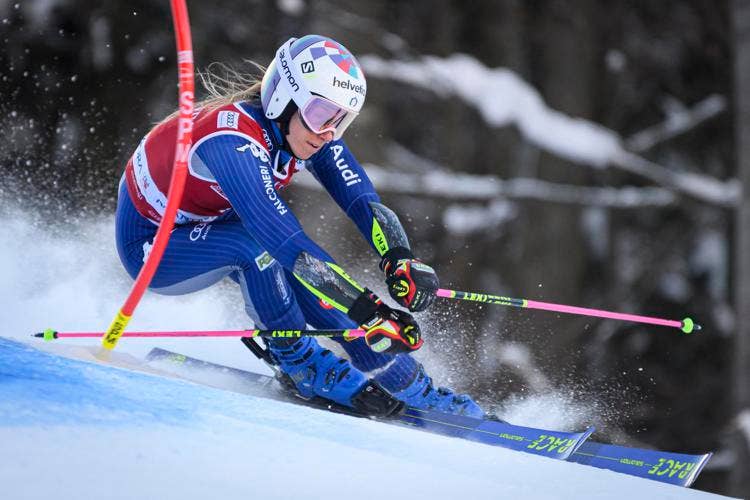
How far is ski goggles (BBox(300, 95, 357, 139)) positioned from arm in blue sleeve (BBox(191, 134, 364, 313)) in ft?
0.74

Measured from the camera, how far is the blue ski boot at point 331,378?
268cm

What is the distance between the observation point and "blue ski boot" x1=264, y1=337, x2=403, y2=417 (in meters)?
2.68

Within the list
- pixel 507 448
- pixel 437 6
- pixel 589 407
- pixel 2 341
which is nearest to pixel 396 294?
pixel 507 448

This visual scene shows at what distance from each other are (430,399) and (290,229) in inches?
33.3

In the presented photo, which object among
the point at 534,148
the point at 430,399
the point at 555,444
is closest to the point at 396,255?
the point at 430,399

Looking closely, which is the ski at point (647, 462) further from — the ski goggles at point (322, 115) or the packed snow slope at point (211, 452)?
the ski goggles at point (322, 115)

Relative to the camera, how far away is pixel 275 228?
233cm

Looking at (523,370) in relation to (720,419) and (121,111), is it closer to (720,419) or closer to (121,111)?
(720,419)

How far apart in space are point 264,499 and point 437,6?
407 cm

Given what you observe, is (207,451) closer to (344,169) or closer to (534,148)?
(344,169)

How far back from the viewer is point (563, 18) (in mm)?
5191

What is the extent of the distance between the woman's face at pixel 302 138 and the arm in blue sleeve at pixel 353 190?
231mm

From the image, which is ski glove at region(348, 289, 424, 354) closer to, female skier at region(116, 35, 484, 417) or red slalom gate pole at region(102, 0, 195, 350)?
female skier at region(116, 35, 484, 417)

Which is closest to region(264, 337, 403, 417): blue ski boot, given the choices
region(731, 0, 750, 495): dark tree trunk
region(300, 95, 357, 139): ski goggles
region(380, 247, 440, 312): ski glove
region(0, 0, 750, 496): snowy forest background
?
region(380, 247, 440, 312): ski glove
